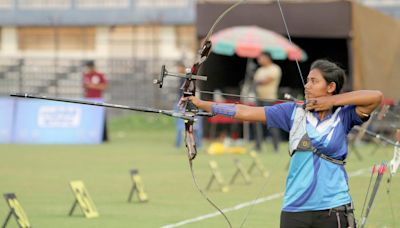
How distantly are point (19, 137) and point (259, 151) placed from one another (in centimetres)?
639

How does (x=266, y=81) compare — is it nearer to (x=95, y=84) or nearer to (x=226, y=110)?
(x=95, y=84)

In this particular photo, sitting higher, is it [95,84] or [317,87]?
[317,87]

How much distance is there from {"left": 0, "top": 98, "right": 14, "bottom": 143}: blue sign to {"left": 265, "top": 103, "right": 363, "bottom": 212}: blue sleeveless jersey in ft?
65.5

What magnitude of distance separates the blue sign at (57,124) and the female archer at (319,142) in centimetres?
1942

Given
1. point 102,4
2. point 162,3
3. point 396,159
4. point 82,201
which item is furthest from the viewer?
point 102,4

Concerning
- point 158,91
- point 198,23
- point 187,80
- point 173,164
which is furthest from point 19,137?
point 187,80

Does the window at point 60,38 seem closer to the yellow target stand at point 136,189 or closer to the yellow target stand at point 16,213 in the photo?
the yellow target stand at point 136,189

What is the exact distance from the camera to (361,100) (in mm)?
6727

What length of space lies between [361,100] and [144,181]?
9478mm

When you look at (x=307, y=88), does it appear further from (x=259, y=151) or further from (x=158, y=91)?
(x=158, y=91)

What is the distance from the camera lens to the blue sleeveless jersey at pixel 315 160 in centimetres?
668

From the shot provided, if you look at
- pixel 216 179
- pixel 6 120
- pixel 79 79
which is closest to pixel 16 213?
pixel 216 179

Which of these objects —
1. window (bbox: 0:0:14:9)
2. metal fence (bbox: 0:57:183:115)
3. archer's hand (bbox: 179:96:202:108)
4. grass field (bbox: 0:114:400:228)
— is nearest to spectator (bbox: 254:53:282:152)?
grass field (bbox: 0:114:400:228)

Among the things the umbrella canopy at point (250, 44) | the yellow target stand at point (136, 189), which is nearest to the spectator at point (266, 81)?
the umbrella canopy at point (250, 44)
